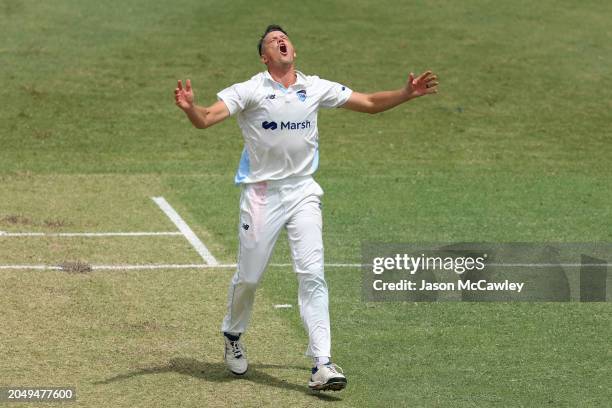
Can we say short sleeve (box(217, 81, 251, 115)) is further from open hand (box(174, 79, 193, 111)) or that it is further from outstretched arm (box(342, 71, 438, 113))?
outstretched arm (box(342, 71, 438, 113))

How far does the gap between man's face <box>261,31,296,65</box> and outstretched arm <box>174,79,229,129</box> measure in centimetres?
63

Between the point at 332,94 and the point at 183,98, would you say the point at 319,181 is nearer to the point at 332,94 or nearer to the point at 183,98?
the point at 332,94

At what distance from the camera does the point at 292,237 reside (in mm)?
10922

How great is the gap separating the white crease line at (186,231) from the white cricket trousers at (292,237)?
390 centimetres

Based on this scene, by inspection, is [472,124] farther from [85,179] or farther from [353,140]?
[85,179]

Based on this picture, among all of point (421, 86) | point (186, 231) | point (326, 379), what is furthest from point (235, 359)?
point (186, 231)

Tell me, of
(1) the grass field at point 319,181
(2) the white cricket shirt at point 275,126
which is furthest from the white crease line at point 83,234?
(2) the white cricket shirt at point 275,126

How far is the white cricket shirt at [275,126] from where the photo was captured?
1082 cm

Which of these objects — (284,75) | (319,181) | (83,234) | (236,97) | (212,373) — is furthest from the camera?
(319,181)

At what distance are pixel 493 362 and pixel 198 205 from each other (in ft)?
23.9

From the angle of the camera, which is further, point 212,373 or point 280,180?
point 212,373

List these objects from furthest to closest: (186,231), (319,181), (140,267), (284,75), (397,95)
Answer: (319,181), (186,231), (140,267), (397,95), (284,75)

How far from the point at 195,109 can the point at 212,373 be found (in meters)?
2.35

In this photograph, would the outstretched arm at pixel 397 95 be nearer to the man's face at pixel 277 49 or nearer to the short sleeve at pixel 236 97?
the man's face at pixel 277 49
